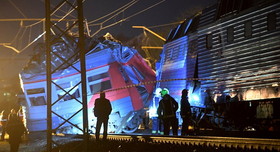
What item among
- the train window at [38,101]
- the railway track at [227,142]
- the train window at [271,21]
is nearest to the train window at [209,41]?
the train window at [271,21]

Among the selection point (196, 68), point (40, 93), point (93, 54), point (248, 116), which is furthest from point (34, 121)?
point (248, 116)

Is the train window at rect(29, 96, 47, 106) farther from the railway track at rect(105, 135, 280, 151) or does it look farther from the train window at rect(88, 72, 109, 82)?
the railway track at rect(105, 135, 280, 151)

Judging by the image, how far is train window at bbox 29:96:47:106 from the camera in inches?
720

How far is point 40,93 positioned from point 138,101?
551cm

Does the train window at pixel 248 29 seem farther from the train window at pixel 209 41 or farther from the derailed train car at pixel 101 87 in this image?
the derailed train car at pixel 101 87

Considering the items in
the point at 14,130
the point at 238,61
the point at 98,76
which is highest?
the point at 238,61

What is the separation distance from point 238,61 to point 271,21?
2071mm

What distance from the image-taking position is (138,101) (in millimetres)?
17266

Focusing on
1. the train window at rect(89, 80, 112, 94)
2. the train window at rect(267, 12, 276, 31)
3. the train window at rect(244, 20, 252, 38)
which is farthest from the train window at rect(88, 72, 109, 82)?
the train window at rect(267, 12, 276, 31)

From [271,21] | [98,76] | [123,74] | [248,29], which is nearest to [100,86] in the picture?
[98,76]

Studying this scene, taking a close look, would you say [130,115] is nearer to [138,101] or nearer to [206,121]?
[138,101]

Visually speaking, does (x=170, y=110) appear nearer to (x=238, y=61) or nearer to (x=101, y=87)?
(x=238, y=61)

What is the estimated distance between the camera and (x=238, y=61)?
13141mm

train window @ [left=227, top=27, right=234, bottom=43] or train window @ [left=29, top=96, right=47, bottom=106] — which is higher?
train window @ [left=227, top=27, right=234, bottom=43]
